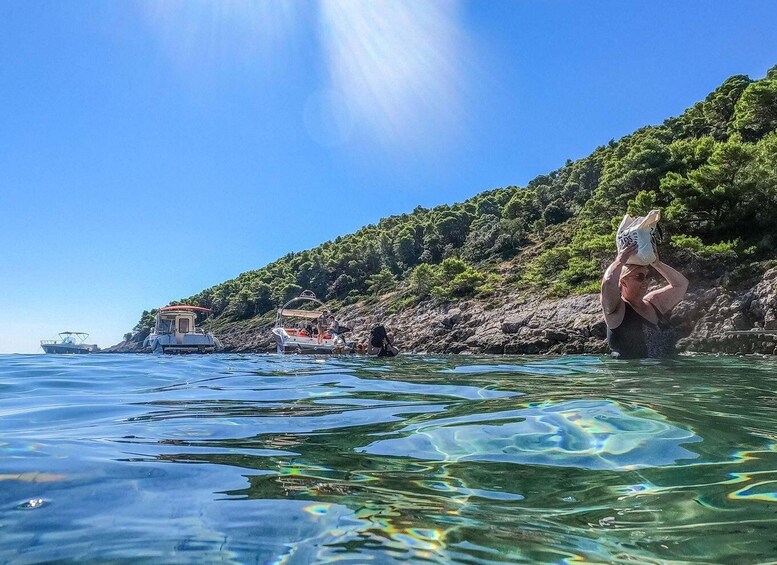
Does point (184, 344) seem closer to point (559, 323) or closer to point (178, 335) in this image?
point (178, 335)

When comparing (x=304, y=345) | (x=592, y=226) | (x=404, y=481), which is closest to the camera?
(x=404, y=481)

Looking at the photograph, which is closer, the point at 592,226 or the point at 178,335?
the point at 178,335

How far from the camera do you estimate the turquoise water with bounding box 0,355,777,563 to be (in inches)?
56.6

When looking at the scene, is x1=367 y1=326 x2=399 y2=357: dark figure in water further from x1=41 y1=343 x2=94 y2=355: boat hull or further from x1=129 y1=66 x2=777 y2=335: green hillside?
x1=41 y1=343 x2=94 y2=355: boat hull

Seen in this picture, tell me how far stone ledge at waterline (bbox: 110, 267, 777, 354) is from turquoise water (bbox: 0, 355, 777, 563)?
6.04 m

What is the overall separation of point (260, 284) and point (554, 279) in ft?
188

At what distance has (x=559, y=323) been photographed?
28109 mm

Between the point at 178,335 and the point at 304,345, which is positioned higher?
the point at 178,335

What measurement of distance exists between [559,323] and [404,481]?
27.8m

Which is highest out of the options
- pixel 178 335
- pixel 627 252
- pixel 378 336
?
pixel 627 252

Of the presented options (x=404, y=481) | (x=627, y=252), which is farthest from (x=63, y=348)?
(x=404, y=481)

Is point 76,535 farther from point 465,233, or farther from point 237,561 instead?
point 465,233

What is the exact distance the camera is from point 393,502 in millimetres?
1789

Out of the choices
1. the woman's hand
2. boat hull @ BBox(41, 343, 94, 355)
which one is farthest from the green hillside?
boat hull @ BBox(41, 343, 94, 355)
